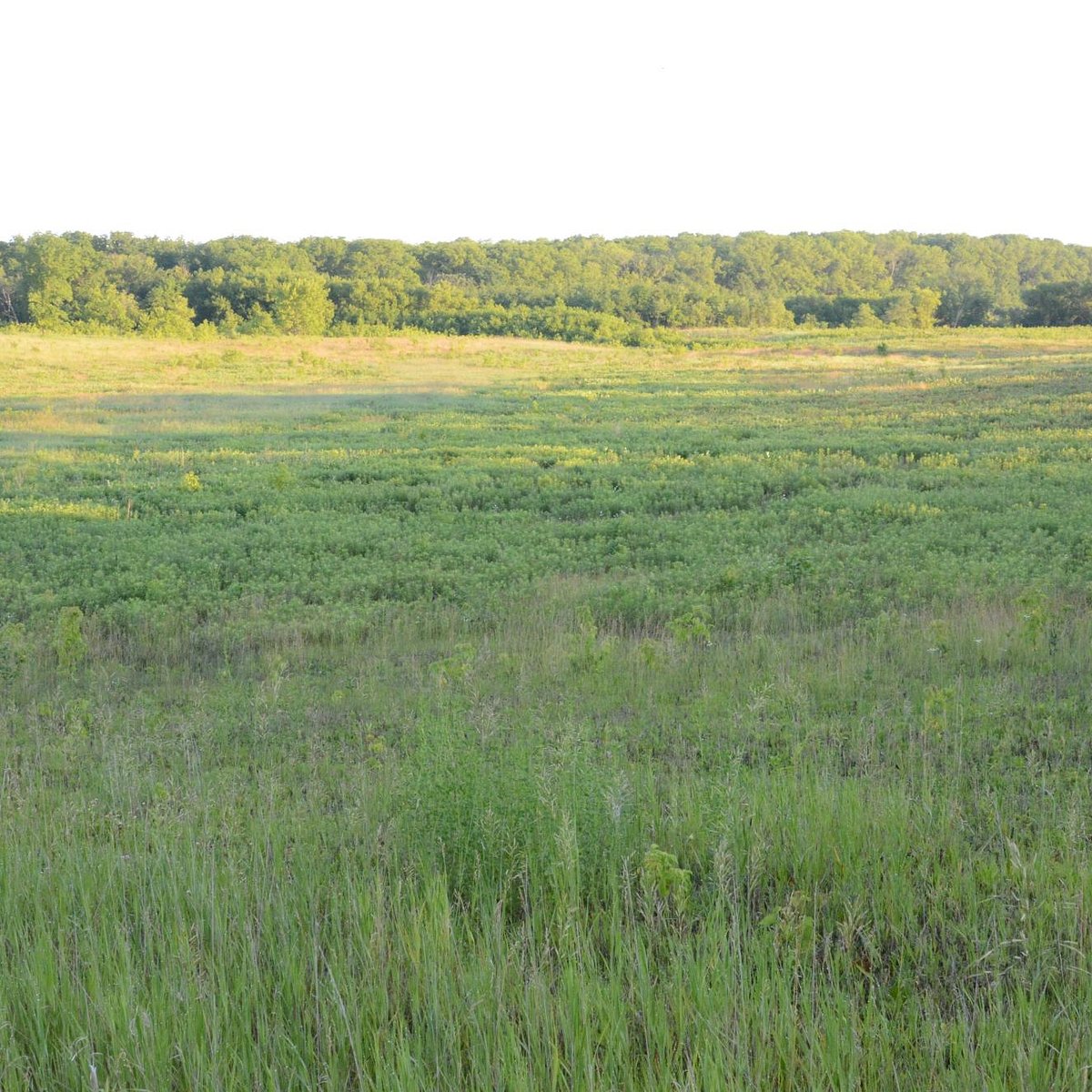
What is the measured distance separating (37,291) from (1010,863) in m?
82.6

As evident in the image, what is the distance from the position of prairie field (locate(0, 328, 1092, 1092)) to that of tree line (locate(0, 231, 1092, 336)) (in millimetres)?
57844

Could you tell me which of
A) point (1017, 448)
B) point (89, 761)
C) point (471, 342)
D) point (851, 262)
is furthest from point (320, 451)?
point (851, 262)

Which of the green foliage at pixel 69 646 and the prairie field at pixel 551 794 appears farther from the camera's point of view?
the green foliage at pixel 69 646

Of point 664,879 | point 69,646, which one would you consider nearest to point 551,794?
point 664,879

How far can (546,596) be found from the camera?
1031 cm

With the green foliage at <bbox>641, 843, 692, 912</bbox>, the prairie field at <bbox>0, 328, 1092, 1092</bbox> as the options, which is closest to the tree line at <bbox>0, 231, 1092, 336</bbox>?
the prairie field at <bbox>0, 328, 1092, 1092</bbox>

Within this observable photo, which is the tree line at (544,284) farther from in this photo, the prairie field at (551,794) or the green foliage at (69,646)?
the green foliage at (69,646)

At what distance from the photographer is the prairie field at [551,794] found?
94.5 inches

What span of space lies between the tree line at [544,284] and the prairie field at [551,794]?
5784 cm

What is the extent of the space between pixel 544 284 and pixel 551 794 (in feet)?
325

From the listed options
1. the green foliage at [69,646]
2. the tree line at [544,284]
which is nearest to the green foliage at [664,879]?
the green foliage at [69,646]

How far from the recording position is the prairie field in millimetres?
2400

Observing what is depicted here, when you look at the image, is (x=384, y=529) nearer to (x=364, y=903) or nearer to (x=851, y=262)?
(x=364, y=903)

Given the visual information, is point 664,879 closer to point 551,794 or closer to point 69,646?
point 551,794
